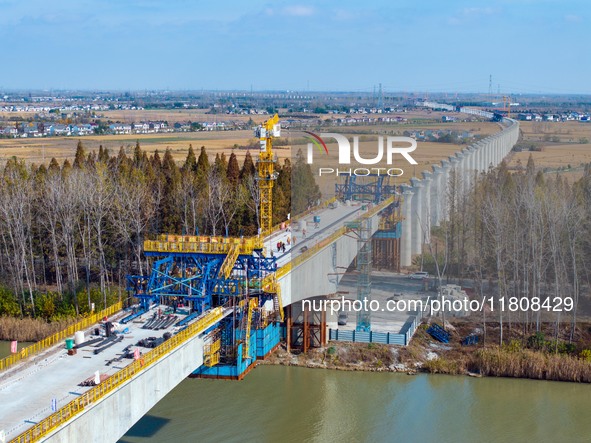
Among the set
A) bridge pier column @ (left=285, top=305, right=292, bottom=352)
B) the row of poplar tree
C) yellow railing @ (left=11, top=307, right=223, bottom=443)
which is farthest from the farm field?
yellow railing @ (left=11, top=307, right=223, bottom=443)

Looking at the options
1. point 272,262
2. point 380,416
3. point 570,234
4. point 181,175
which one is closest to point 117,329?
point 272,262

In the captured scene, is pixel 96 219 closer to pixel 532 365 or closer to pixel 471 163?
pixel 471 163

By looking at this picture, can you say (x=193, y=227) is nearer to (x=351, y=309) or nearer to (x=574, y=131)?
(x=351, y=309)

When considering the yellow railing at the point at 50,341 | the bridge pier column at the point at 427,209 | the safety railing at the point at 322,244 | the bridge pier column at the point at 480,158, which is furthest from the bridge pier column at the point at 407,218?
the yellow railing at the point at 50,341

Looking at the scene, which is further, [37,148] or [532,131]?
[37,148]

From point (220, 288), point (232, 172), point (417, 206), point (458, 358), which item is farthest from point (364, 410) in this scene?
point (232, 172)

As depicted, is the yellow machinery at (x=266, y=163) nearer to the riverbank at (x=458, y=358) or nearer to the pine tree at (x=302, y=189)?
the pine tree at (x=302, y=189)
